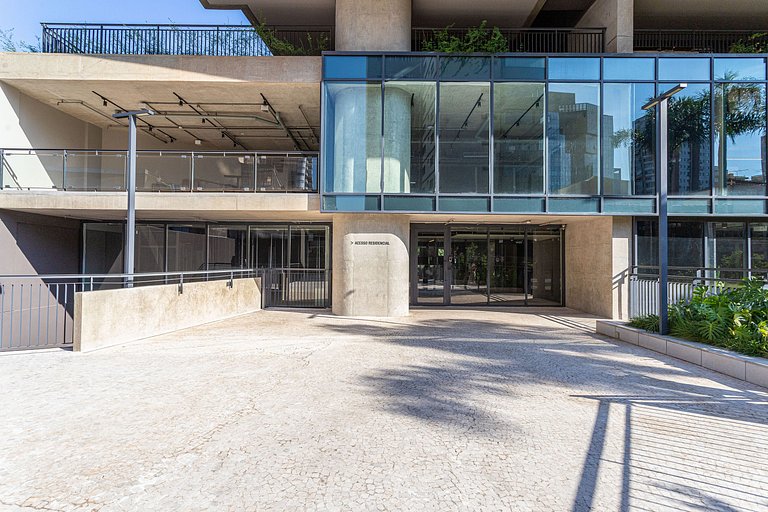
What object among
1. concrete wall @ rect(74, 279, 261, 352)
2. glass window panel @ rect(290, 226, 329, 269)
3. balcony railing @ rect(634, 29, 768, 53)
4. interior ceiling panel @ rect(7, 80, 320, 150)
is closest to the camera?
concrete wall @ rect(74, 279, 261, 352)

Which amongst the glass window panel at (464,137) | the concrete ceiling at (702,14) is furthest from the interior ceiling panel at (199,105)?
the concrete ceiling at (702,14)

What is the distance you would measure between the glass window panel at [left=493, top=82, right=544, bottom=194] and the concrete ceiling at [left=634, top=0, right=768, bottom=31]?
6.07 m

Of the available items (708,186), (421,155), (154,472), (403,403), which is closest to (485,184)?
(421,155)

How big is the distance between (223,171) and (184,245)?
4803 millimetres

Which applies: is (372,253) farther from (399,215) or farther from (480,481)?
(480,481)

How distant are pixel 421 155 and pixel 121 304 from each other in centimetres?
897

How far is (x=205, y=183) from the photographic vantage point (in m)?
13.1

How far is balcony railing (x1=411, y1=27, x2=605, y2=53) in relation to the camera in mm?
13746

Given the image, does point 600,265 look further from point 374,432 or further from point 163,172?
point 163,172

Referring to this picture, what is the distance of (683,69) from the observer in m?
12.5

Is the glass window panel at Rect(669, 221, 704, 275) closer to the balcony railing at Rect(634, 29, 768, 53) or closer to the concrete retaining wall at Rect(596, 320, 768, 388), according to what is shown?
the concrete retaining wall at Rect(596, 320, 768, 388)

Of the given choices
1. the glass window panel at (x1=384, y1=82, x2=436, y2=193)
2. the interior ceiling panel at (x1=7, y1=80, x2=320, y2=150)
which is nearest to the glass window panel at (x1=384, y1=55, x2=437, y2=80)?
the glass window panel at (x1=384, y1=82, x2=436, y2=193)

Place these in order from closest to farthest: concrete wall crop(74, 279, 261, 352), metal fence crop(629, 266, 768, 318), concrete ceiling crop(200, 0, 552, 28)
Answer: concrete wall crop(74, 279, 261, 352), metal fence crop(629, 266, 768, 318), concrete ceiling crop(200, 0, 552, 28)

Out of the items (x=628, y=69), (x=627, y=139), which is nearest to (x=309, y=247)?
(x=627, y=139)
